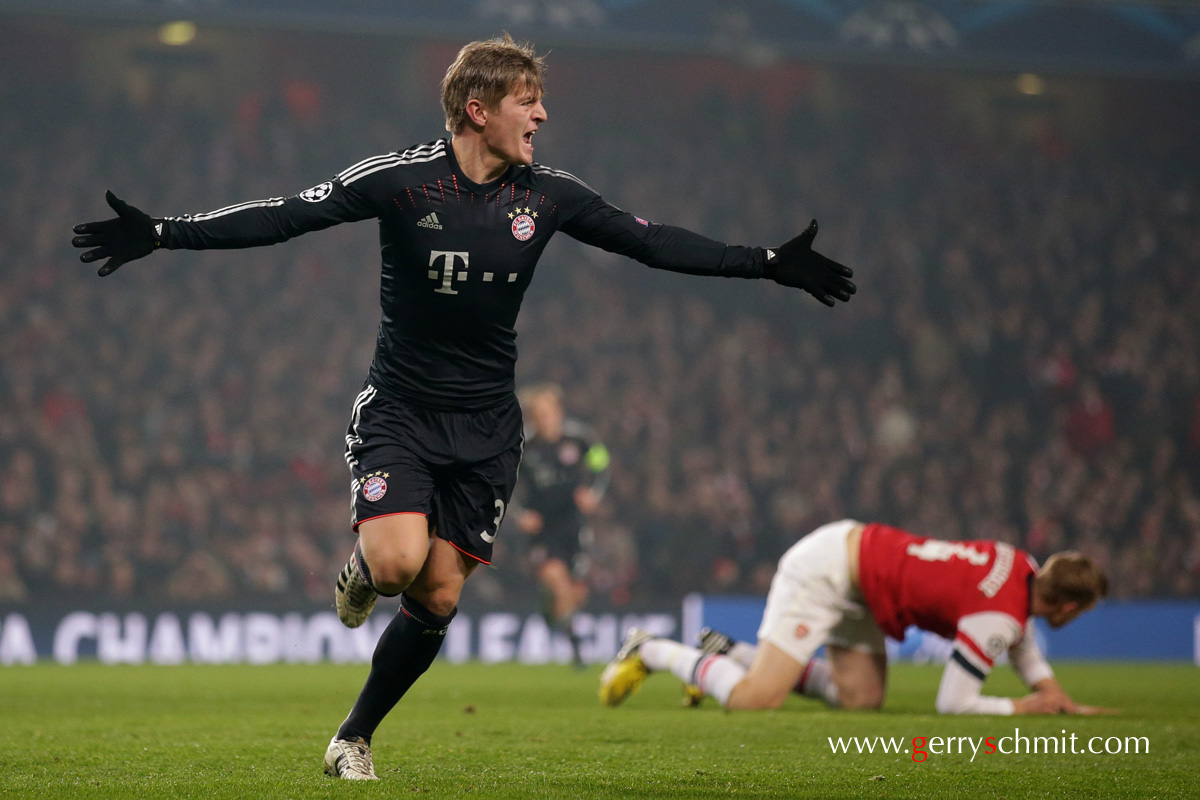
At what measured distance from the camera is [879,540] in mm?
7215

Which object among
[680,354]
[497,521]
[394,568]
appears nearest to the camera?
[394,568]

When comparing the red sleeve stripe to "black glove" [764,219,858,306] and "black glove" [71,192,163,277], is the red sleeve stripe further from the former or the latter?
"black glove" [71,192,163,277]

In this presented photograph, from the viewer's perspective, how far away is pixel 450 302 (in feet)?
14.7

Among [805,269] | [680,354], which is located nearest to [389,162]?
[805,269]

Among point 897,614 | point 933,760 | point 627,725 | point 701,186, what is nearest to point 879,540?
point 897,614

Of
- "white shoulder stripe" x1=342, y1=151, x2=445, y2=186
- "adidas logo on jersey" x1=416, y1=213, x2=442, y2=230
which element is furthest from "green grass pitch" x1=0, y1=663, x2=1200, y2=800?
"white shoulder stripe" x1=342, y1=151, x2=445, y2=186

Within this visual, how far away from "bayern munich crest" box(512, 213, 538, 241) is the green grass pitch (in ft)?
5.63

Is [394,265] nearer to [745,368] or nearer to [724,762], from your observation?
[724,762]

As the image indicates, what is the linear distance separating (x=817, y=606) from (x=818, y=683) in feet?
2.18

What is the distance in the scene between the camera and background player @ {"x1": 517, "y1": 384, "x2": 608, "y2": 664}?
11250mm

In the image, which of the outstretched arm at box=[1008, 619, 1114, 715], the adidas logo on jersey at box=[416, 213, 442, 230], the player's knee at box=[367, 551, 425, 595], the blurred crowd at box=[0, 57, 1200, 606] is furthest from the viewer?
the blurred crowd at box=[0, 57, 1200, 606]

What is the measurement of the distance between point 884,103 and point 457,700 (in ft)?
53.8

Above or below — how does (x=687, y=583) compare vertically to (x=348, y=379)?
below

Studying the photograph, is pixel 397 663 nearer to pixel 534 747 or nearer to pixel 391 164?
pixel 534 747
